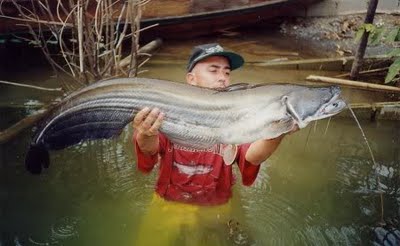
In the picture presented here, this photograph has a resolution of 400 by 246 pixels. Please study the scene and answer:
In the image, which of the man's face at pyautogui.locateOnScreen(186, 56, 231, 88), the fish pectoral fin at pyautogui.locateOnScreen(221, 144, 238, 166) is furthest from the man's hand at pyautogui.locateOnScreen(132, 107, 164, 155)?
the man's face at pyautogui.locateOnScreen(186, 56, 231, 88)

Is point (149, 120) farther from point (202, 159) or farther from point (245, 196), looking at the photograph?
point (245, 196)

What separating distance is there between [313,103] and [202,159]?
1266 mm

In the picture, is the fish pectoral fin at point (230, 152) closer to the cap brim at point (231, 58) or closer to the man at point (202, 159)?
the man at point (202, 159)

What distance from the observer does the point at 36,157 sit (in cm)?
294

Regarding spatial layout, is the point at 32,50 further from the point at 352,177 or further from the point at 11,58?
the point at 352,177

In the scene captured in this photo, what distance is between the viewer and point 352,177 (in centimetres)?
565

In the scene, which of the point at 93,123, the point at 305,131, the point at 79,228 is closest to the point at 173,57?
the point at 305,131

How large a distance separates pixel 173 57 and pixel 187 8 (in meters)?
1.75

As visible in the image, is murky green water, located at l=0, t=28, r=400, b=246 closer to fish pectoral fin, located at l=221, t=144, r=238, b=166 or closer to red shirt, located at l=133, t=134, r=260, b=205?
red shirt, located at l=133, t=134, r=260, b=205

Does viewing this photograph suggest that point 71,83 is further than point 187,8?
No

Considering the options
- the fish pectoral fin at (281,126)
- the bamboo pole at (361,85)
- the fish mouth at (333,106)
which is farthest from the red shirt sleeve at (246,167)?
the bamboo pole at (361,85)

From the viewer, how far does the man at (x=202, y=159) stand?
313cm

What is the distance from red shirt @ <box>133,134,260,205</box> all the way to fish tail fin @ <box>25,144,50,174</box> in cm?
64

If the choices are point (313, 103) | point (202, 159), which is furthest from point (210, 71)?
point (313, 103)
